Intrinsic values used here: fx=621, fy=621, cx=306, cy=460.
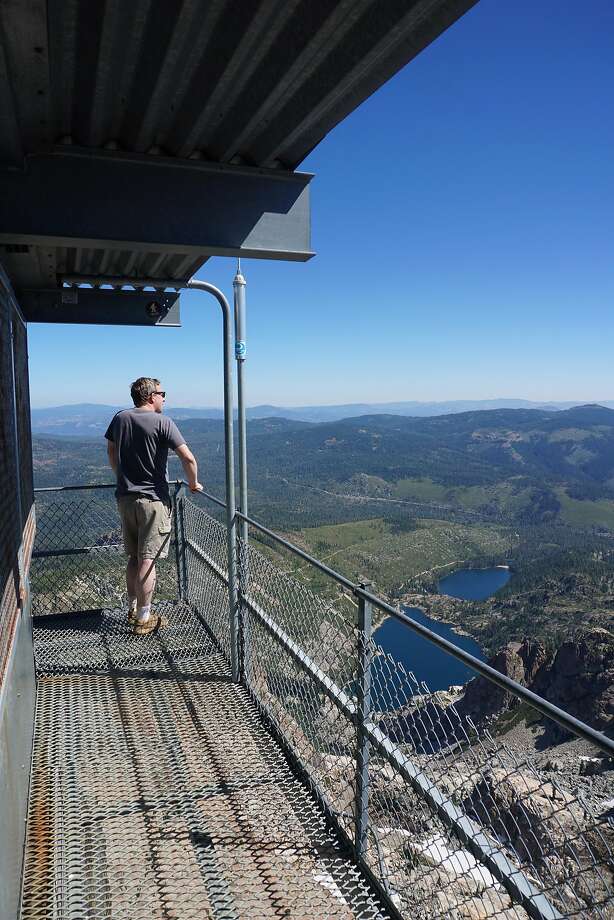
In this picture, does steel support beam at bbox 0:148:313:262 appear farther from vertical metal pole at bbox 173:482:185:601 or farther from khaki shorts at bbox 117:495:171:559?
vertical metal pole at bbox 173:482:185:601

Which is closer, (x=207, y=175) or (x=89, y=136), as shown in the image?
(x=89, y=136)

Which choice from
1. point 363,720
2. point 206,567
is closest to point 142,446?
point 206,567

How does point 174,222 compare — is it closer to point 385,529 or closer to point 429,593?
point 429,593

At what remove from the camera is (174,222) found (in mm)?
2719

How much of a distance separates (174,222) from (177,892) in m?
2.86

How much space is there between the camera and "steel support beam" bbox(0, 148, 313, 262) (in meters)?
2.48

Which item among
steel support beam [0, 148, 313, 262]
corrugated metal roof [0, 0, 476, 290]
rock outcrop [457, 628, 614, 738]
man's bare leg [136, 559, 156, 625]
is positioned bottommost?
rock outcrop [457, 628, 614, 738]

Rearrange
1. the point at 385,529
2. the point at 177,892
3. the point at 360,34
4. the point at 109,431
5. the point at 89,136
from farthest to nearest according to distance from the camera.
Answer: the point at 385,529 → the point at 109,431 → the point at 177,892 → the point at 89,136 → the point at 360,34

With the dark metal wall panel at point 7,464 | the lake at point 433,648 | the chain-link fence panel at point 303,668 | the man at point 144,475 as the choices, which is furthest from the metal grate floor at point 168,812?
the lake at point 433,648

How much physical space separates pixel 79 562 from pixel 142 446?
2.40 meters

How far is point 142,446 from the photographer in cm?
458

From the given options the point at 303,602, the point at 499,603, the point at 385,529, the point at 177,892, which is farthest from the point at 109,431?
the point at 385,529

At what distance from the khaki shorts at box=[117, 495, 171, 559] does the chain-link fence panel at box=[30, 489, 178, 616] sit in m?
1.43

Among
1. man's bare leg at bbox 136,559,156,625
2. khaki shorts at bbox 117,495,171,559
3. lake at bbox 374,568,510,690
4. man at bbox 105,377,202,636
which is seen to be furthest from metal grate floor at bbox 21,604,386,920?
lake at bbox 374,568,510,690
